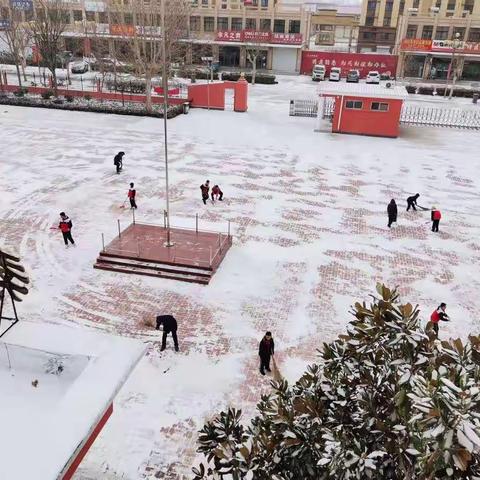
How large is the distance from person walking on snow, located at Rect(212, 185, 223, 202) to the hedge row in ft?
47.4

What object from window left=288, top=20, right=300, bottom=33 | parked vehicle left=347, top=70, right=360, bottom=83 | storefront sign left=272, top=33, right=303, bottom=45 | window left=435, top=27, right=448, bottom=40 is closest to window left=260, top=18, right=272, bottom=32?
window left=288, top=20, right=300, bottom=33

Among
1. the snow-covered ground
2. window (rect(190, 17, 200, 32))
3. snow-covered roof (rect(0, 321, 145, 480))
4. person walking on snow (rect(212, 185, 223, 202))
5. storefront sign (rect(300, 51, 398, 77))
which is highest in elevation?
window (rect(190, 17, 200, 32))

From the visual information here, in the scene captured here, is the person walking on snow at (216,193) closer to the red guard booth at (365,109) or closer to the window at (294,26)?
the red guard booth at (365,109)

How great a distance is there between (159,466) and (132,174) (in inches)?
552

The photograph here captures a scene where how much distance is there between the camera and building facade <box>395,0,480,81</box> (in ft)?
160

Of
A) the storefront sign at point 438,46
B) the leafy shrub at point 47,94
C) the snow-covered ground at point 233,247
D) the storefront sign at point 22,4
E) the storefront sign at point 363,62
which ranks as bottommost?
the snow-covered ground at point 233,247

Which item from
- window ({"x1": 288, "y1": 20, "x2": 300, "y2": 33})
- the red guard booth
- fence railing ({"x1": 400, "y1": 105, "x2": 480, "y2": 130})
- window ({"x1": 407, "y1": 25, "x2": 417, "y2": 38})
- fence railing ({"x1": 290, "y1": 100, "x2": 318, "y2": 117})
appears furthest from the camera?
window ({"x1": 288, "y1": 20, "x2": 300, "y2": 33})

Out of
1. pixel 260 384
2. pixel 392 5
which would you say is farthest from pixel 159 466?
pixel 392 5

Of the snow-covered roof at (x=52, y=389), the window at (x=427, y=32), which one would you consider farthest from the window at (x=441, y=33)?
the snow-covered roof at (x=52, y=389)

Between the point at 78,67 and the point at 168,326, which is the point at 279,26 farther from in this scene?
the point at 168,326

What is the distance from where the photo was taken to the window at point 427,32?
5219 cm

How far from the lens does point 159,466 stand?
755 centimetres

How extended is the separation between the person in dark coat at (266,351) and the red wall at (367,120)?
2064 cm

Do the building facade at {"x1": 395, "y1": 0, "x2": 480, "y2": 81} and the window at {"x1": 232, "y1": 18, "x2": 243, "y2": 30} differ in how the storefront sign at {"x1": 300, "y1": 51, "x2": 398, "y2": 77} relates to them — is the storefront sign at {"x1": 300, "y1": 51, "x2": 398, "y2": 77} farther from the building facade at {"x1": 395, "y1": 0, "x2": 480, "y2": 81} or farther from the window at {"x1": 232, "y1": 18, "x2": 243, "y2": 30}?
the window at {"x1": 232, "y1": 18, "x2": 243, "y2": 30}
